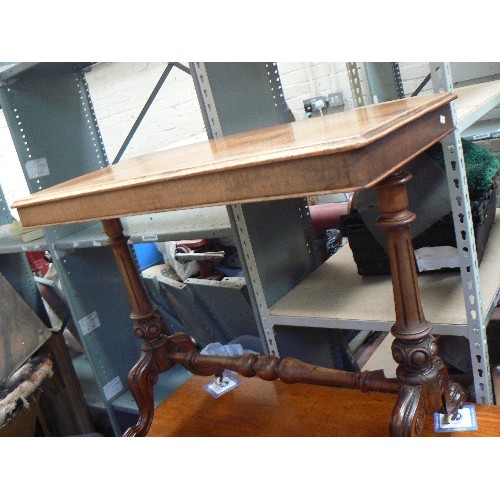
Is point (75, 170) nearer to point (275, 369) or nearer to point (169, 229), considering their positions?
point (169, 229)

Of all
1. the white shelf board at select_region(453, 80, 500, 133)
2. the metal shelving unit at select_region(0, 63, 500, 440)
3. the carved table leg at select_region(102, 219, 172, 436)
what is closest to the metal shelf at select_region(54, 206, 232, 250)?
the metal shelving unit at select_region(0, 63, 500, 440)

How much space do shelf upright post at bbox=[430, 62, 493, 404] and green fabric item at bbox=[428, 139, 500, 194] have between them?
0.25 m

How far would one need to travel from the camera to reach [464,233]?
3.05 feet

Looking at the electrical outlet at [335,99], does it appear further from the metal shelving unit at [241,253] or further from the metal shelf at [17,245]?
the metal shelf at [17,245]

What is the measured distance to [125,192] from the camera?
792mm

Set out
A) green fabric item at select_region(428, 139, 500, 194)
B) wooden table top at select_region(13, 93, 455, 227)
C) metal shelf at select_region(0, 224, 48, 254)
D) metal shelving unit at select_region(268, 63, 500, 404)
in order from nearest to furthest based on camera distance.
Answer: wooden table top at select_region(13, 93, 455, 227)
metal shelving unit at select_region(268, 63, 500, 404)
green fabric item at select_region(428, 139, 500, 194)
metal shelf at select_region(0, 224, 48, 254)

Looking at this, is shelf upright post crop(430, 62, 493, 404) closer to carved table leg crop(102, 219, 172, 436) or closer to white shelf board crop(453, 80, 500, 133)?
white shelf board crop(453, 80, 500, 133)

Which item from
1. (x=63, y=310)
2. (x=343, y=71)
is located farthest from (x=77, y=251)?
(x=343, y=71)

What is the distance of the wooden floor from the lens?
112cm

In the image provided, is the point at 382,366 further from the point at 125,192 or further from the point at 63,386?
the point at 63,386

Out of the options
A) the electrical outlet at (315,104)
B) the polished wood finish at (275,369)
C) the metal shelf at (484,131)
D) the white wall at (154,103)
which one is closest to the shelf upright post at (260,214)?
the polished wood finish at (275,369)

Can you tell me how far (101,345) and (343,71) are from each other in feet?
6.76

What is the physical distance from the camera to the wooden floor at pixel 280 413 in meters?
1.12
